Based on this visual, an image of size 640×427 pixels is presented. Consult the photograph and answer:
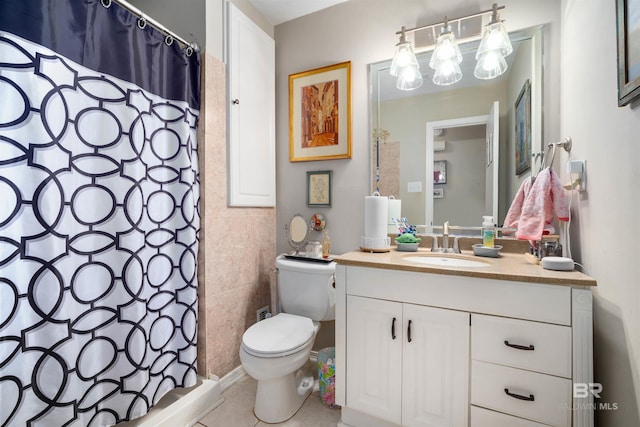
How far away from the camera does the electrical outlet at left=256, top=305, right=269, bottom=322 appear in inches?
78.8

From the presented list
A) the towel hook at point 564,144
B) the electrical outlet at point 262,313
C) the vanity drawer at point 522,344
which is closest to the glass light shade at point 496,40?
the towel hook at point 564,144

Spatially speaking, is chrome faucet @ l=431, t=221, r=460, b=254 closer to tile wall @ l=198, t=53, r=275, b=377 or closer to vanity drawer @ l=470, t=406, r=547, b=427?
vanity drawer @ l=470, t=406, r=547, b=427

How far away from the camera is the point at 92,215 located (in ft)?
3.77

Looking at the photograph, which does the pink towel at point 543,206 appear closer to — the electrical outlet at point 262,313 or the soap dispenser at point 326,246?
the soap dispenser at point 326,246

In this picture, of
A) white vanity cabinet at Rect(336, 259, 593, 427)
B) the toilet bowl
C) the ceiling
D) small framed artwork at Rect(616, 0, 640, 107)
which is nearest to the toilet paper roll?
white vanity cabinet at Rect(336, 259, 593, 427)

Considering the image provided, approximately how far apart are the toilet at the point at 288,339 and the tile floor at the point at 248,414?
0.04m

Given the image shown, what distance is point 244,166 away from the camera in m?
1.87

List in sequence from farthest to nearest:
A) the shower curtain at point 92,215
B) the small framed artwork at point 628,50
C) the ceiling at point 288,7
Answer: the ceiling at point 288,7 → the shower curtain at point 92,215 → the small framed artwork at point 628,50

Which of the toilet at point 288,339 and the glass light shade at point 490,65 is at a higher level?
the glass light shade at point 490,65

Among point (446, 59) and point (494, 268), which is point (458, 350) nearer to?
point (494, 268)

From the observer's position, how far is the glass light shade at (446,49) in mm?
1573

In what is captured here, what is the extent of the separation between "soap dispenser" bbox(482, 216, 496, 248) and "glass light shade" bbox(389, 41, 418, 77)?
3.31 ft

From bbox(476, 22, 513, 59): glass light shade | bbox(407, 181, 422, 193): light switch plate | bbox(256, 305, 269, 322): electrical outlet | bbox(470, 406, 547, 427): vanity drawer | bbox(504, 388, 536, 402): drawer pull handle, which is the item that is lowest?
bbox(470, 406, 547, 427): vanity drawer

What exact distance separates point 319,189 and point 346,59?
0.90m
